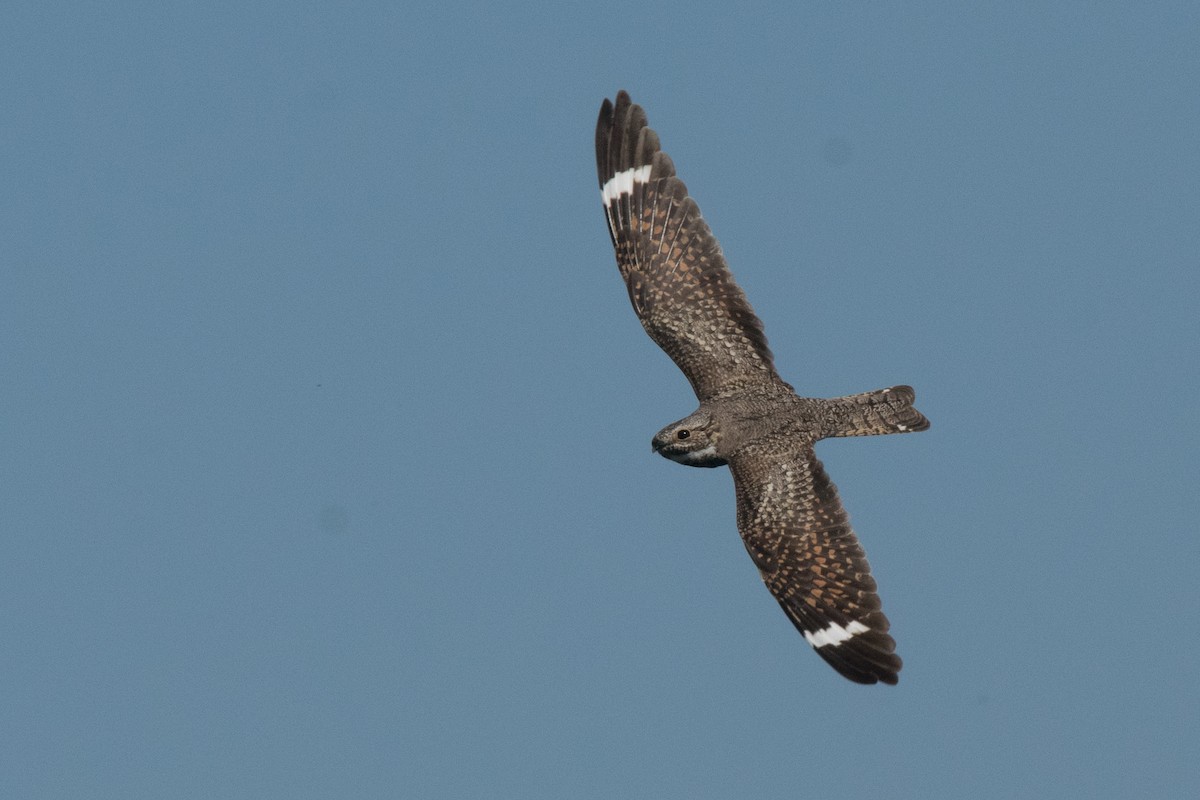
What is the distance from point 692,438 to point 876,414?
2.23 meters

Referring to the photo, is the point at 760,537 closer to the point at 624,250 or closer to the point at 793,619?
the point at 793,619

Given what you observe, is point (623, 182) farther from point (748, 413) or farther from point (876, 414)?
A: point (876, 414)

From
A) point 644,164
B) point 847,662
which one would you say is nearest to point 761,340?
point 644,164

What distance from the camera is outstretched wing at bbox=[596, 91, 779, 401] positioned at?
23.6m

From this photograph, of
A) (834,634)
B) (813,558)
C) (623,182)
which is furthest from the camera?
(623,182)

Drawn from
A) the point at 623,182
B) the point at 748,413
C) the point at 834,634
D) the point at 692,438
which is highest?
the point at 623,182

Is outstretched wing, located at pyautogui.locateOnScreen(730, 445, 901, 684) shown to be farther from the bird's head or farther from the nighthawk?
the bird's head

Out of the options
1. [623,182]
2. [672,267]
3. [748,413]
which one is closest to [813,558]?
[748,413]

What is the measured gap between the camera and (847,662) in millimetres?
22000

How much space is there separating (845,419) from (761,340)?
1.40 meters

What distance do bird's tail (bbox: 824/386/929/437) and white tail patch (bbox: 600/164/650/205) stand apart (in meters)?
3.63

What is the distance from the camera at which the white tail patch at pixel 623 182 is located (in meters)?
24.0

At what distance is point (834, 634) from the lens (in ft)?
72.9

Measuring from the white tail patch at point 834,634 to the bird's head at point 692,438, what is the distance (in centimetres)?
249
